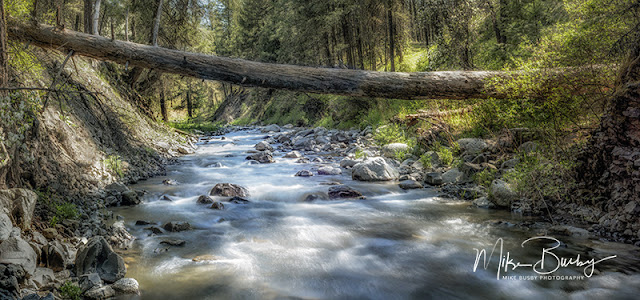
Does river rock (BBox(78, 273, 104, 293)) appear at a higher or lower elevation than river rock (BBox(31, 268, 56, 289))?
lower

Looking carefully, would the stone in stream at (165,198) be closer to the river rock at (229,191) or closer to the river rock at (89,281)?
the river rock at (229,191)

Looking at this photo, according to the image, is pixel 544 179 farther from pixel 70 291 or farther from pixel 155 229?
pixel 70 291

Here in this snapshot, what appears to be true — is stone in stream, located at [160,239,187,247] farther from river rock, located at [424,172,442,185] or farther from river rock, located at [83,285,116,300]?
river rock, located at [424,172,442,185]

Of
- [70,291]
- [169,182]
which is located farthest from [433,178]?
[70,291]

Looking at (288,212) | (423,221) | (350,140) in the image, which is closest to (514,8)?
(350,140)

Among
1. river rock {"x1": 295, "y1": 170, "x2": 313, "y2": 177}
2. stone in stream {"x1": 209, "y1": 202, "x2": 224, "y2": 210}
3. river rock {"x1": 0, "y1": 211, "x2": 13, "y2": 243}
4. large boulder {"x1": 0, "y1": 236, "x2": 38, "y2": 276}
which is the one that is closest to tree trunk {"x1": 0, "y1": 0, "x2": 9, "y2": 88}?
river rock {"x1": 0, "y1": 211, "x2": 13, "y2": 243}

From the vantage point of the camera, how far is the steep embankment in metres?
3.38

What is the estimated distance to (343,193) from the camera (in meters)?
7.71

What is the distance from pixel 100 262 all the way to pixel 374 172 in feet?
21.3

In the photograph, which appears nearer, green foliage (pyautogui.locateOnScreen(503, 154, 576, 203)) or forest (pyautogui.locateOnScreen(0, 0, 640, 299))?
forest (pyautogui.locateOnScreen(0, 0, 640, 299))

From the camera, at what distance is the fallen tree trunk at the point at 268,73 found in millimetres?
6141

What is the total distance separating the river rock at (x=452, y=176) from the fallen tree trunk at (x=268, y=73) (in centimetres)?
175

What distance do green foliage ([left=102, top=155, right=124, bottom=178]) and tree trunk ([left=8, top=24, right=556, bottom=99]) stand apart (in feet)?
7.81

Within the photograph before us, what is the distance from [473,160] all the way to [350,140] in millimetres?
7772
